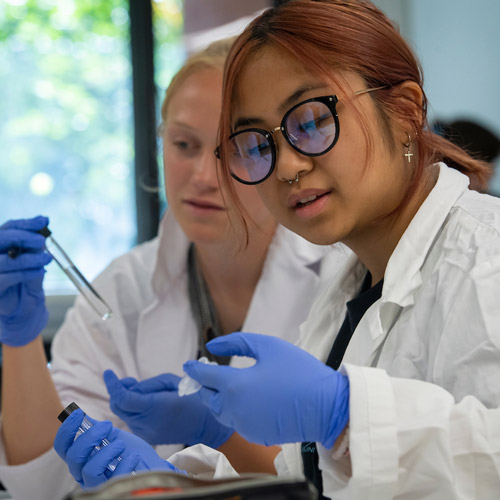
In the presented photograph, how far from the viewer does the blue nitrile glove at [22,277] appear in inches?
62.9

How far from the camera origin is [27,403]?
1.76 metres

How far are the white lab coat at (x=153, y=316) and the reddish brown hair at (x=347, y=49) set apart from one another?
671mm

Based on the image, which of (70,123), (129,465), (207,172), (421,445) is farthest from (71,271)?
(70,123)

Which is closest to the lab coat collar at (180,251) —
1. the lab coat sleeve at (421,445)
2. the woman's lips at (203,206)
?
the woman's lips at (203,206)

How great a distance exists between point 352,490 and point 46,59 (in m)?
3.49

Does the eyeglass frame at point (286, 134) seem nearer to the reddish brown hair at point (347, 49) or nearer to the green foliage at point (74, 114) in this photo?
the reddish brown hair at point (347, 49)

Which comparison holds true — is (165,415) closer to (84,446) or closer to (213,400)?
(84,446)

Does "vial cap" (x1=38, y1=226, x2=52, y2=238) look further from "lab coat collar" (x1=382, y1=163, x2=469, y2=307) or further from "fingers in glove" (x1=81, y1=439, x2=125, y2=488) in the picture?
"lab coat collar" (x1=382, y1=163, x2=469, y2=307)

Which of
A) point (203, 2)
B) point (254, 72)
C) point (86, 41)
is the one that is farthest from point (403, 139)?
point (86, 41)

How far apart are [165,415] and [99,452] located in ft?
1.46

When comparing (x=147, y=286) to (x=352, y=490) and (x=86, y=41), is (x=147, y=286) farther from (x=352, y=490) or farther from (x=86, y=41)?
(x=86, y=41)

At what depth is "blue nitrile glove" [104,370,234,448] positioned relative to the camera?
153cm

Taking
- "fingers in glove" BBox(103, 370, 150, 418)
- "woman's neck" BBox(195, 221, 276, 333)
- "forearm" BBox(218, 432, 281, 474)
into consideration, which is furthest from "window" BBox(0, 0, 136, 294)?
"forearm" BBox(218, 432, 281, 474)

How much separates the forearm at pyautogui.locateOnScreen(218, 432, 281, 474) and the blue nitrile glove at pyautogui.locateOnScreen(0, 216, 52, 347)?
62 cm
